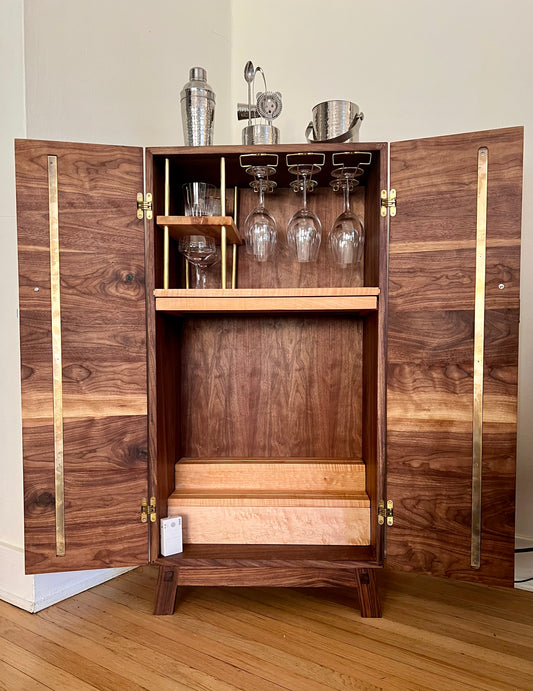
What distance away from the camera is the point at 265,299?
1.46 meters

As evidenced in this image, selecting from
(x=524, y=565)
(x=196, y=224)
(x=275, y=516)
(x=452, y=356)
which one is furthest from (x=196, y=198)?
(x=524, y=565)

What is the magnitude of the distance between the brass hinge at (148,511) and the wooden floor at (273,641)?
0.28m

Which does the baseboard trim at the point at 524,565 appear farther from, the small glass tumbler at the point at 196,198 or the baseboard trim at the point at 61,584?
the small glass tumbler at the point at 196,198

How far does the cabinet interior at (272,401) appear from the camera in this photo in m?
1.59

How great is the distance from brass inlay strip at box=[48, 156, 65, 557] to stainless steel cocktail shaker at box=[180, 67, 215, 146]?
38 cm

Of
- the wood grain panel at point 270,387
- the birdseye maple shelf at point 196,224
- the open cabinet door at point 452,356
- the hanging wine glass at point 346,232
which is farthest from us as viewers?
the wood grain panel at point 270,387

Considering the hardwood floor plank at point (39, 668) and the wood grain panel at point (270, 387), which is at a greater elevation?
the wood grain panel at point (270, 387)

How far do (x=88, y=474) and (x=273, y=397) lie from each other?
2.14 feet

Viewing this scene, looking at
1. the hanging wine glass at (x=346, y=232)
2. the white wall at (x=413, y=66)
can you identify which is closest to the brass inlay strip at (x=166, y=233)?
the hanging wine glass at (x=346, y=232)

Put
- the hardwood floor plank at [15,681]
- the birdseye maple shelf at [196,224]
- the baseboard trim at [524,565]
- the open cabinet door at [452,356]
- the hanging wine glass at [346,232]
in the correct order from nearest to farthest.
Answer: the hardwood floor plank at [15,681]
the open cabinet door at [452,356]
the birdseye maple shelf at [196,224]
the hanging wine glass at [346,232]
the baseboard trim at [524,565]

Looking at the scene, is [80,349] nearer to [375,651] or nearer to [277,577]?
[277,577]

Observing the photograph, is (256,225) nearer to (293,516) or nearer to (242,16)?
(293,516)

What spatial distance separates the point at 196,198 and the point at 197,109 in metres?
0.24

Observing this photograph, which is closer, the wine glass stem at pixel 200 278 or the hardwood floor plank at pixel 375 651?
the hardwood floor plank at pixel 375 651
